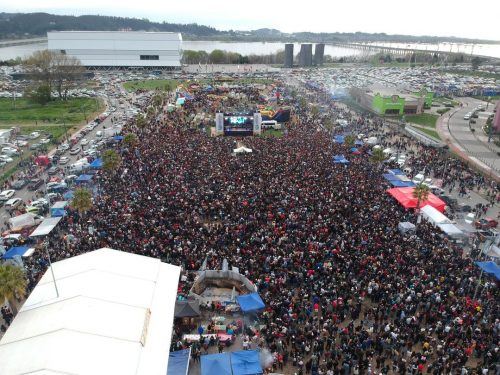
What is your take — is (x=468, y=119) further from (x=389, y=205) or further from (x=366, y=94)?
(x=389, y=205)

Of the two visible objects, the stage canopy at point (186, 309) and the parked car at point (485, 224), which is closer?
the stage canopy at point (186, 309)

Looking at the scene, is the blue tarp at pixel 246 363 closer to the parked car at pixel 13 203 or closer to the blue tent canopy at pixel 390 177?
the parked car at pixel 13 203

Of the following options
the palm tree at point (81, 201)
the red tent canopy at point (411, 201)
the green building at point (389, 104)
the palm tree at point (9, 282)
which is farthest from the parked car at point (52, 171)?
the green building at point (389, 104)

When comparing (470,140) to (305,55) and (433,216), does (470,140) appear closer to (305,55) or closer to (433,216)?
(433,216)

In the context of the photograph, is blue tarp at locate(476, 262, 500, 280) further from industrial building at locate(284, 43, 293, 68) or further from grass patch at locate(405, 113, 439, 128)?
industrial building at locate(284, 43, 293, 68)

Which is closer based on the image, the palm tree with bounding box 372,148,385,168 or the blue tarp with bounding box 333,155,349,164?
the palm tree with bounding box 372,148,385,168

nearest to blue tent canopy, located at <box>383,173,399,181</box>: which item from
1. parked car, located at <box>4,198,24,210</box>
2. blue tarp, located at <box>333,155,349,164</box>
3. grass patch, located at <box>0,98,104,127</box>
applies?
blue tarp, located at <box>333,155,349,164</box>
